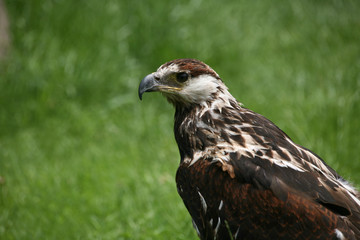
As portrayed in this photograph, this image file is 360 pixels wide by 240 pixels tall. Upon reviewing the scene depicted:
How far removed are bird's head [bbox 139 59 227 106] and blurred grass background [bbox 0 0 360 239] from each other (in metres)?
1.13

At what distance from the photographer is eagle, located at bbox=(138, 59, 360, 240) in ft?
8.51

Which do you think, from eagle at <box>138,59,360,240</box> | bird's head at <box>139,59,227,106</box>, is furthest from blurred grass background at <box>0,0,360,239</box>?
bird's head at <box>139,59,227,106</box>

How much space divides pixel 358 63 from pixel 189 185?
3.53 meters

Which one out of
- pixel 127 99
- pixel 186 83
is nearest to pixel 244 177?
pixel 186 83

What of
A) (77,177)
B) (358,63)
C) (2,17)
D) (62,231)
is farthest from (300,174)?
(2,17)

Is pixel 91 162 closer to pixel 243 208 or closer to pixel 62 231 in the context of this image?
pixel 62 231

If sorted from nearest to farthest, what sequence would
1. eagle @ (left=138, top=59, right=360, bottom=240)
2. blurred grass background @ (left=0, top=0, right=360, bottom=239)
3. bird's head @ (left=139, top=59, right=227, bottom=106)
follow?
eagle @ (left=138, top=59, right=360, bottom=240)
bird's head @ (left=139, top=59, right=227, bottom=106)
blurred grass background @ (left=0, top=0, right=360, bottom=239)

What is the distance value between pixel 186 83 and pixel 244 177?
2.66 feet

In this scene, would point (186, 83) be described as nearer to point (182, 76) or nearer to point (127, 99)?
point (182, 76)

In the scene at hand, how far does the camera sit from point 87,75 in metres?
5.52

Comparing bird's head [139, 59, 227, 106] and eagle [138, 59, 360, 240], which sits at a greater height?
bird's head [139, 59, 227, 106]

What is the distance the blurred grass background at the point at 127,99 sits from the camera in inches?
169

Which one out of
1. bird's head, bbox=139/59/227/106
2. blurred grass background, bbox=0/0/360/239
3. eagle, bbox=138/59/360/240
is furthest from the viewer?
blurred grass background, bbox=0/0/360/239

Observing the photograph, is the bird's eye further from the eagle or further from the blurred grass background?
the blurred grass background
